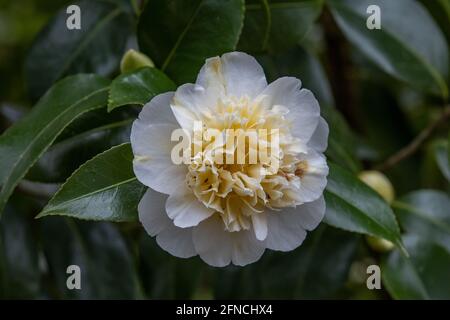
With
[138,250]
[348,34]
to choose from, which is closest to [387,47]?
[348,34]

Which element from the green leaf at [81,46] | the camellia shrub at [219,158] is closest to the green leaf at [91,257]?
the camellia shrub at [219,158]

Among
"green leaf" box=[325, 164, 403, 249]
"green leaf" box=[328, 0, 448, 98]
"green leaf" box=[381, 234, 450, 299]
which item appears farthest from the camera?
"green leaf" box=[328, 0, 448, 98]

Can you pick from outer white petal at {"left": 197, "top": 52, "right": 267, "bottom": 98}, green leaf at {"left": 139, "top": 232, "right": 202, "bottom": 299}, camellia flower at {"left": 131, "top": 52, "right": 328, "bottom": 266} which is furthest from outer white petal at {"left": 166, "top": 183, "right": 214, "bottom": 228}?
green leaf at {"left": 139, "top": 232, "right": 202, "bottom": 299}

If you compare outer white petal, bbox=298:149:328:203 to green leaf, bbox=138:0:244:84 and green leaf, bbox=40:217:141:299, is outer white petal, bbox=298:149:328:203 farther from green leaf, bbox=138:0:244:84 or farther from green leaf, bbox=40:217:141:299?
green leaf, bbox=40:217:141:299

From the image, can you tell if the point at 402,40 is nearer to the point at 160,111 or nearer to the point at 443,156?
the point at 443,156

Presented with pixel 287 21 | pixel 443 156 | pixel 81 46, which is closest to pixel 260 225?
pixel 287 21

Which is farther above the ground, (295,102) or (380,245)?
(295,102)

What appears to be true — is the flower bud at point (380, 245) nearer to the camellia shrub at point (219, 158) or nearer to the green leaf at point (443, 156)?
the camellia shrub at point (219, 158)
